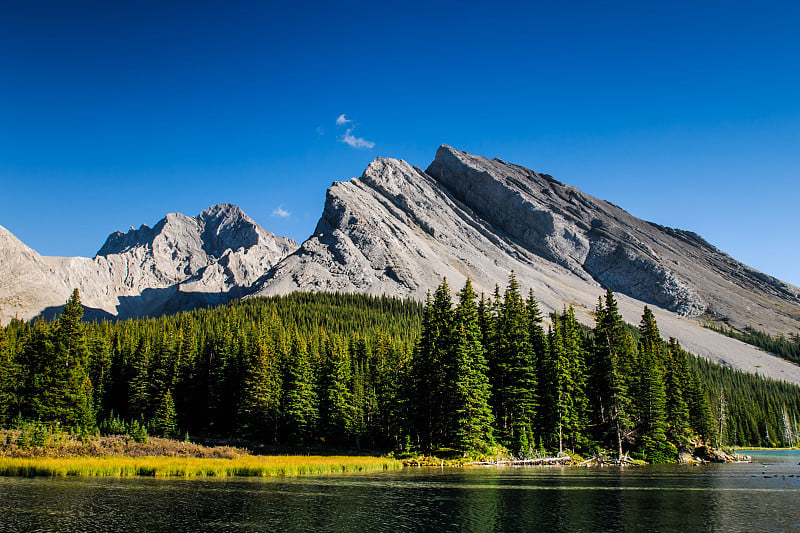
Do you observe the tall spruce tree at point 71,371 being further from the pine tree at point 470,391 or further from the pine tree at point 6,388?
the pine tree at point 470,391

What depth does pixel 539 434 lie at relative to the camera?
191 feet

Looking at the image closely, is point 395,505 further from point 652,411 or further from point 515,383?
point 652,411

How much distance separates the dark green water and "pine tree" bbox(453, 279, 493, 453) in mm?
11303

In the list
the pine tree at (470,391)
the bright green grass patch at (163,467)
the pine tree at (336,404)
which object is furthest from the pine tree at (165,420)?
the pine tree at (470,391)

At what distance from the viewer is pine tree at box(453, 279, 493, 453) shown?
49906 millimetres

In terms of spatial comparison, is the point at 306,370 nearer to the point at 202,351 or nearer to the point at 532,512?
the point at 202,351

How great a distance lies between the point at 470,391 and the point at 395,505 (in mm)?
25527

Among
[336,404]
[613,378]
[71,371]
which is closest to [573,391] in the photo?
[613,378]

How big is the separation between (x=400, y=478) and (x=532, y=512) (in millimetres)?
16075

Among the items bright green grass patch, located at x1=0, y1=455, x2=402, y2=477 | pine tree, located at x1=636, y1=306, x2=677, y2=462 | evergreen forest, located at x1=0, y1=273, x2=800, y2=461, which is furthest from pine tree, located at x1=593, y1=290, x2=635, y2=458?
bright green grass patch, located at x1=0, y1=455, x2=402, y2=477

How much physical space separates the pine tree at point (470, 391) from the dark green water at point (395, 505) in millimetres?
11303

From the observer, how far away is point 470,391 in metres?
50.7

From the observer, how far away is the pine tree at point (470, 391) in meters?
49.9

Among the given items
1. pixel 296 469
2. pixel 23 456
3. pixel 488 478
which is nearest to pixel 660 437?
pixel 488 478
